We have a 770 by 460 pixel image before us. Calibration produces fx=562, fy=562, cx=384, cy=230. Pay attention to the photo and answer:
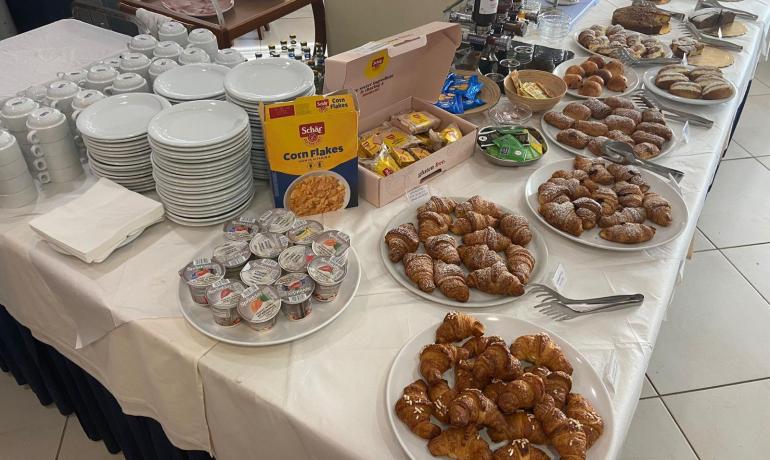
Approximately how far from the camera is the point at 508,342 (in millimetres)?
936

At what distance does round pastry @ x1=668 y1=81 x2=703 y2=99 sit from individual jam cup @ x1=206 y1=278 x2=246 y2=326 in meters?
1.42

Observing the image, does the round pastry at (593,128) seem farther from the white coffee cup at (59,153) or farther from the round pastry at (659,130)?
the white coffee cup at (59,153)

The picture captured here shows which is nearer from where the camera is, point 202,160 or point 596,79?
point 202,160

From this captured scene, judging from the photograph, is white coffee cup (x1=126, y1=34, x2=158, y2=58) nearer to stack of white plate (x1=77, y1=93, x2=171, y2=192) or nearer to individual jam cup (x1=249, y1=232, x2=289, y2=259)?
stack of white plate (x1=77, y1=93, x2=171, y2=192)

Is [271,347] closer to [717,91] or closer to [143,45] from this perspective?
[143,45]

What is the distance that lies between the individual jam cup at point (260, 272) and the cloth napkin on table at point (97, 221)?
290 mm

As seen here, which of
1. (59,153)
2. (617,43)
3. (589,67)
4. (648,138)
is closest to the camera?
(59,153)

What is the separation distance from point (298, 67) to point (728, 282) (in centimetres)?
179

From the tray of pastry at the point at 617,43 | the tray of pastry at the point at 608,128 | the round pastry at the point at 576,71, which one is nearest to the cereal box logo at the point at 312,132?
the tray of pastry at the point at 608,128

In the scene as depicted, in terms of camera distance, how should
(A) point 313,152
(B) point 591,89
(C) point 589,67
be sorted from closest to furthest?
1. (A) point 313,152
2. (B) point 591,89
3. (C) point 589,67

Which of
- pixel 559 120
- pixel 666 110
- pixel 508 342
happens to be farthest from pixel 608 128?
pixel 508 342

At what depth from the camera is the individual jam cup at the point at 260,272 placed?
955mm

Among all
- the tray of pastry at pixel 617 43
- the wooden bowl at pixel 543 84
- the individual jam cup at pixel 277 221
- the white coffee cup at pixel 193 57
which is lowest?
the individual jam cup at pixel 277 221

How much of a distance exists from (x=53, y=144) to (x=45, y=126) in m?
0.04
